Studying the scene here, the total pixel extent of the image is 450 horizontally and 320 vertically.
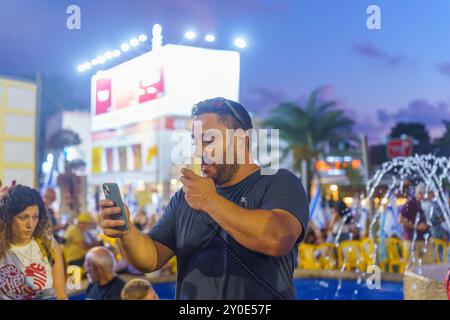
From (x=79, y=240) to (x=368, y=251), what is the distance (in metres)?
3.52

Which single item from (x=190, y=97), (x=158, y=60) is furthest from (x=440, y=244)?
(x=158, y=60)

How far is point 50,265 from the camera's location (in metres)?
2.33

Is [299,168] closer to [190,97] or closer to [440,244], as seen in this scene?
[440,244]

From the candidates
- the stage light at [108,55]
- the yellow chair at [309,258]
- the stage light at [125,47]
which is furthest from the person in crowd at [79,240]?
the yellow chair at [309,258]

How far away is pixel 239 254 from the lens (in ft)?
4.00

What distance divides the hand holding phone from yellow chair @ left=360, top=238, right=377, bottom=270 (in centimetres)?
538

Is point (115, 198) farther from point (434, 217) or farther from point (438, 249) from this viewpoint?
point (438, 249)

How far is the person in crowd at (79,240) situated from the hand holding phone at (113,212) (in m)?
3.13

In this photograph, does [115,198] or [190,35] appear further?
[190,35]

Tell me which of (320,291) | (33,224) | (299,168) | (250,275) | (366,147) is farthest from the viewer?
(299,168)

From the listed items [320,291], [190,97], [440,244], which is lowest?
[320,291]

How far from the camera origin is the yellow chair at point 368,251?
6195 mm

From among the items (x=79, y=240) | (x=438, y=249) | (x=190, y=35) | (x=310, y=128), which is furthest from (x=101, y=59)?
(x=310, y=128)

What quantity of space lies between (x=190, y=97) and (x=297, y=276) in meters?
3.33
